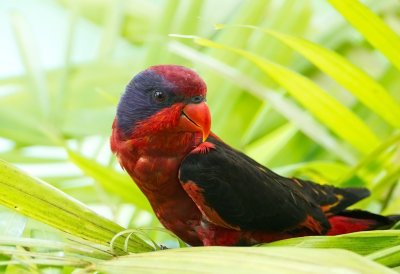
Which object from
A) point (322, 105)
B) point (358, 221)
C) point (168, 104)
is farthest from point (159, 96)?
point (358, 221)

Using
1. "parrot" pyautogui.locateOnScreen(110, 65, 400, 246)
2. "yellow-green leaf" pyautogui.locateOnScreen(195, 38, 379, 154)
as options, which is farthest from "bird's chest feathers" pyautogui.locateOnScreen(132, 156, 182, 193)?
"yellow-green leaf" pyautogui.locateOnScreen(195, 38, 379, 154)

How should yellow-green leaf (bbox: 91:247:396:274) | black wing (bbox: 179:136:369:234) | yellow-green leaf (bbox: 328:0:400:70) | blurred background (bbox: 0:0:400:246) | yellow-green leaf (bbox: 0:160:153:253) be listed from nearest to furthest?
yellow-green leaf (bbox: 91:247:396:274) < yellow-green leaf (bbox: 0:160:153:253) < yellow-green leaf (bbox: 328:0:400:70) < black wing (bbox: 179:136:369:234) < blurred background (bbox: 0:0:400:246)

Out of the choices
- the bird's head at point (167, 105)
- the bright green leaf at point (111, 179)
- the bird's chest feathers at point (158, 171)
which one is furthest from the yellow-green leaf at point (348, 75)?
the bright green leaf at point (111, 179)

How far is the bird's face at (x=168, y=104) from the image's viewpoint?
84 cm

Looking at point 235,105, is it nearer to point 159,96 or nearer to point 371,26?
point 159,96

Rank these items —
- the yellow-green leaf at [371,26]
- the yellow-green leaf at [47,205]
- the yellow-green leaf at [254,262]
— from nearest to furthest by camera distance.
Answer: the yellow-green leaf at [254,262], the yellow-green leaf at [47,205], the yellow-green leaf at [371,26]

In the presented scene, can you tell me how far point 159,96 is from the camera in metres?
Answer: 0.86

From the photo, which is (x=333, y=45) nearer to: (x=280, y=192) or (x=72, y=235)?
(x=280, y=192)

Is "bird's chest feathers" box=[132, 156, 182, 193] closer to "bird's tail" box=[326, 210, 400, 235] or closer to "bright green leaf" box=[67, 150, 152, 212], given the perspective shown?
"bright green leaf" box=[67, 150, 152, 212]

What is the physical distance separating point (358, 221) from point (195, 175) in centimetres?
34

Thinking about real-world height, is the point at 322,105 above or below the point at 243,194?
above

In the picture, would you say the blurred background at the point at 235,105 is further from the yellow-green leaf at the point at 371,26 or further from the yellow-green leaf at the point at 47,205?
the yellow-green leaf at the point at 47,205

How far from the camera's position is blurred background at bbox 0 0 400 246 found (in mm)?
994

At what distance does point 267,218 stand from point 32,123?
2.10 ft
